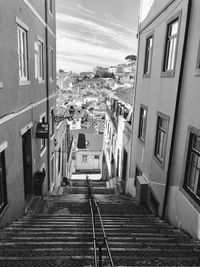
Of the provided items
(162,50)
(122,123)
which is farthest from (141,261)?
(122,123)

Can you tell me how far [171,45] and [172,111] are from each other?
2.28 metres

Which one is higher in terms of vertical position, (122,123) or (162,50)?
(162,50)

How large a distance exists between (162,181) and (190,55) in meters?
4.10

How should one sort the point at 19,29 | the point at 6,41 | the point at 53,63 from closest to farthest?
1. the point at 6,41
2. the point at 19,29
3. the point at 53,63

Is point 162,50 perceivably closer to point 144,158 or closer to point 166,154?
point 166,154

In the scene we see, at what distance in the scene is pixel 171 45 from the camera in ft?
24.8

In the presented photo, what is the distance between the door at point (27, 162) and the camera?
8.98 m

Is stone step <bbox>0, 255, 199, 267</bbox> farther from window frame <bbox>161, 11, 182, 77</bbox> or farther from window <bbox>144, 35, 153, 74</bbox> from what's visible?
window <bbox>144, 35, 153, 74</bbox>

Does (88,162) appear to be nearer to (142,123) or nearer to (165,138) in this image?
(142,123)

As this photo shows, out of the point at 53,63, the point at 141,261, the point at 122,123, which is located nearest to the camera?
the point at 141,261

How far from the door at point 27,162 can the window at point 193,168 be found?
19.3 ft

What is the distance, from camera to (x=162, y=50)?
8.09 meters

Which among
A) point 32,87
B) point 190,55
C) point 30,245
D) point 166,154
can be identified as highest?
point 190,55

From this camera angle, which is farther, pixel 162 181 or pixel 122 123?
pixel 122 123
